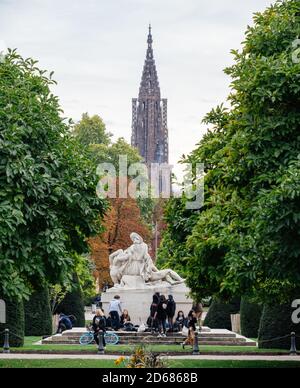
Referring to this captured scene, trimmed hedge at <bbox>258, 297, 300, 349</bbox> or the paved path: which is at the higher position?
trimmed hedge at <bbox>258, 297, 300, 349</bbox>

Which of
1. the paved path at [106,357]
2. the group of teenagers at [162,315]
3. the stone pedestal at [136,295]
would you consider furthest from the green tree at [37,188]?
the stone pedestal at [136,295]

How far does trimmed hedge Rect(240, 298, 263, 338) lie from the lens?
34.4m

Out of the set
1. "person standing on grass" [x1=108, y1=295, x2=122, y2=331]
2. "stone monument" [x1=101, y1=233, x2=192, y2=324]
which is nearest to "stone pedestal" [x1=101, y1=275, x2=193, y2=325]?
"stone monument" [x1=101, y1=233, x2=192, y2=324]

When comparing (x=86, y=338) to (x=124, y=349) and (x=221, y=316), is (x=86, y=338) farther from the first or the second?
(x=221, y=316)

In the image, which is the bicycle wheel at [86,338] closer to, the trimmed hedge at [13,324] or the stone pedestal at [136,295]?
the trimmed hedge at [13,324]

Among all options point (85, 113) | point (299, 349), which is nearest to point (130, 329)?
point (299, 349)

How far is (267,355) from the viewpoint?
27.0 meters

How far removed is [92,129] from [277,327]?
53535mm

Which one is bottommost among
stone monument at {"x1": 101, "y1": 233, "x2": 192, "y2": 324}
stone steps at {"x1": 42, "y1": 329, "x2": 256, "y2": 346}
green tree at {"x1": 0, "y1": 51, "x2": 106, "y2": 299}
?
stone steps at {"x1": 42, "y1": 329, "x2": 256, "y2": 346}

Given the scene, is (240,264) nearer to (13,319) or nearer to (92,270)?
(13,319)

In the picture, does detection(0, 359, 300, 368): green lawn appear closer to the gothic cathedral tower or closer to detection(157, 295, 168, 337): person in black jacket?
detection(157, 295, 168, 337): person in black jacket

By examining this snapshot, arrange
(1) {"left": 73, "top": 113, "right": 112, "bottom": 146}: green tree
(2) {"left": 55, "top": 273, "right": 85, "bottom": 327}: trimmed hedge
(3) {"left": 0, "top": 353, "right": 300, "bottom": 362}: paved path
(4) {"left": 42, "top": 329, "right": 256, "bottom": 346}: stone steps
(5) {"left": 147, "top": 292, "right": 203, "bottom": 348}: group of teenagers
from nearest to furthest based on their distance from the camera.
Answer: (3) {"left": 0, "top": 353, "right": 300, "bottom": 362}: paved path → (5) {"left": 147, "top": 292, "right": 203, "bottom": 348}: group of teenagers → (4) {"left": 42, "top": 329, "right": 256, "bottom": 346}: stone steps → (2) {"left": 55, "top": 273, "right": 85, "bottom": 327}: trimmed hedge → (1) {"left": 73, "top": 113, "right": 112, "bottom": 146}: green tree

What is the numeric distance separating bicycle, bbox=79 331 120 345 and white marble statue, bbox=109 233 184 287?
7179mm

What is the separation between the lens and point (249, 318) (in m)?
35.3
